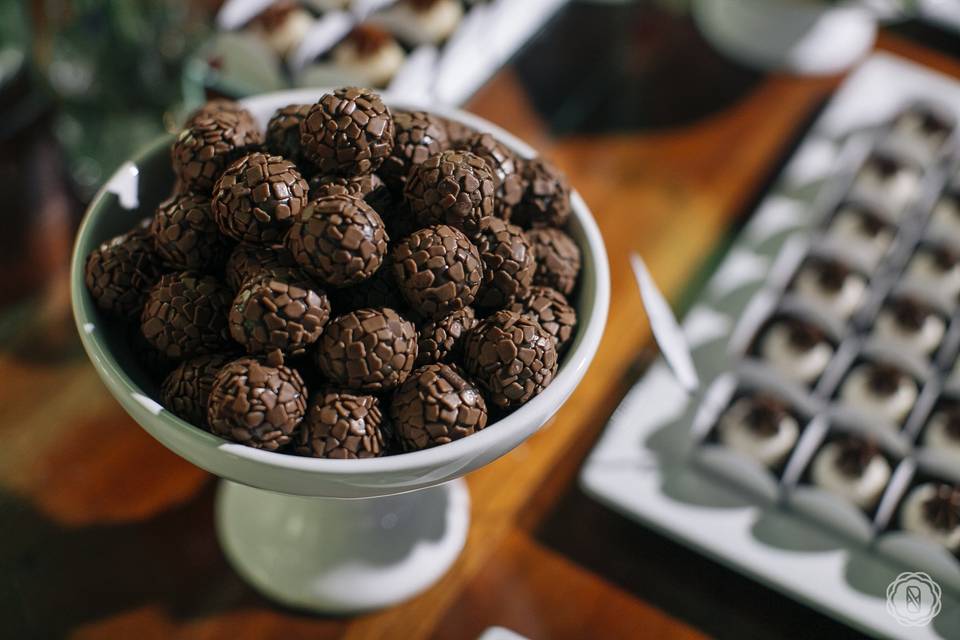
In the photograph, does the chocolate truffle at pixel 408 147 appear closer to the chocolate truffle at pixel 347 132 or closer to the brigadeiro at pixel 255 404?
the chocolate truffle at pixel 347 132

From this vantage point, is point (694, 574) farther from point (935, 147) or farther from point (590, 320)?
point (935, 147)

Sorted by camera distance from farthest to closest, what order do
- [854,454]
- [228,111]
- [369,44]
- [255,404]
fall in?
[369,44] < [854,454] < [228,111] < [255,404]

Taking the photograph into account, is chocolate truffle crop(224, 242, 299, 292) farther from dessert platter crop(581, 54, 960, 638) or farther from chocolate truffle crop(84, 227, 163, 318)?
dessert platter crop(581, 54, 960, 638)

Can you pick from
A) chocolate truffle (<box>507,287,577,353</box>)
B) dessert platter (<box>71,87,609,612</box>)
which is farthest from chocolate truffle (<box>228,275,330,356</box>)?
chocolate truffle (<box>507,287,577,353</box>)

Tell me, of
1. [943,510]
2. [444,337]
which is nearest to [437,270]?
[444,337]

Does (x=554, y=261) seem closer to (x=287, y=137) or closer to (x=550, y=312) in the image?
(x=550, y=312)

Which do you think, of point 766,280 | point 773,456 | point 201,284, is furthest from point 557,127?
point 201,284

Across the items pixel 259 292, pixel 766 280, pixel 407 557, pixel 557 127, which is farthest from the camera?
pixel 557 127

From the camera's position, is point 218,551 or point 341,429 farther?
point 218,551
